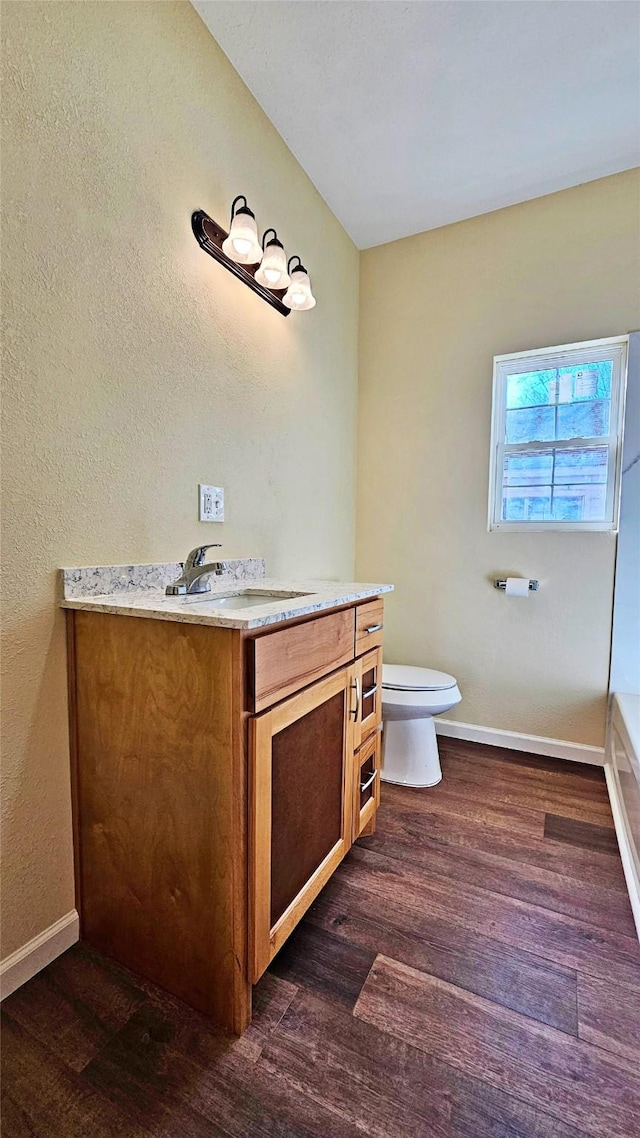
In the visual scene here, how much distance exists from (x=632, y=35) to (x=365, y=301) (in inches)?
51.3

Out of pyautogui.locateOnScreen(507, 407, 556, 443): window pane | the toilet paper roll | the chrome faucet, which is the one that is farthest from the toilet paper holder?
the chrome faucet

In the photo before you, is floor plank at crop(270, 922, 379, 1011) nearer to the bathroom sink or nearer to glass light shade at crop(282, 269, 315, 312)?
the bathroom sink

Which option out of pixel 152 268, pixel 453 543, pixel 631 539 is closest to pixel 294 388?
pixel 152 268

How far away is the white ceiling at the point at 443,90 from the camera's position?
4.47ft

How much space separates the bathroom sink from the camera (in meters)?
1.26

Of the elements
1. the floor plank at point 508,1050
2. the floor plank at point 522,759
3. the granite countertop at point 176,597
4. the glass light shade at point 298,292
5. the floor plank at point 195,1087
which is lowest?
the floor plank at point 522,759

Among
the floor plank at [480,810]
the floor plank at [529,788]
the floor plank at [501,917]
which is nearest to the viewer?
the floor plank at [501,917]

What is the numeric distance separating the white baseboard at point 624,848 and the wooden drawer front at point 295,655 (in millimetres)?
1031

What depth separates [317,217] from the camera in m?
2.04

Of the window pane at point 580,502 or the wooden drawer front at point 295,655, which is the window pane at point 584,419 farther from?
the wooden drawer front at point 295,655

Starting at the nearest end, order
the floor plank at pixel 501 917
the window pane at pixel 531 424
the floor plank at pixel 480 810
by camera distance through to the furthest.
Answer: the floor plank at pixel 501 917 → the floor plank at pixel 480 810 → the window pane at pixel 531 424

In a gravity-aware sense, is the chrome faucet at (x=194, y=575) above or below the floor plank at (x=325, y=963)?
above

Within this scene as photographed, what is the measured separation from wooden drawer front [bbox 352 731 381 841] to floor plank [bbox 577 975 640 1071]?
630 mm

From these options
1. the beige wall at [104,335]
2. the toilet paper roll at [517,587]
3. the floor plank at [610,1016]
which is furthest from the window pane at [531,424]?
the floor plank at [610,1016]
